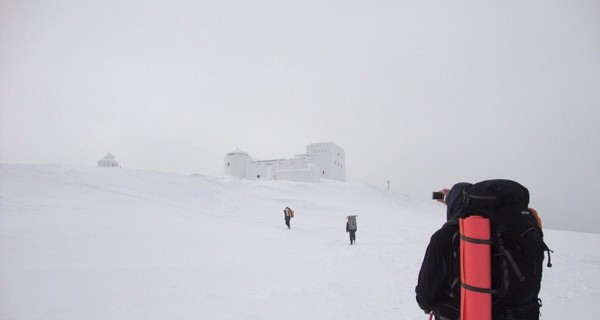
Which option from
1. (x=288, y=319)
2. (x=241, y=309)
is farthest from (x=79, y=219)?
(x=288, y=319)

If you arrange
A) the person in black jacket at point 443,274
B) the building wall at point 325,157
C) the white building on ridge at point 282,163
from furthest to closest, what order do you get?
the building wall at point 325,157 < the white building on ridge at point 282,163 < the person in black jacket at point 443,274

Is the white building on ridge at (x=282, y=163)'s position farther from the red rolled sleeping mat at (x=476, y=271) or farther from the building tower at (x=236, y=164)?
the red rolled sleeping mat at (x=476, y=271)

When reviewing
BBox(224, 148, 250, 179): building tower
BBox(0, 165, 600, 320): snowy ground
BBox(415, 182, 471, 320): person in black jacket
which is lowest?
BBox(0, 165, 600, 320): snowy ground

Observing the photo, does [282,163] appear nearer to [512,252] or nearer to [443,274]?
[443,274]

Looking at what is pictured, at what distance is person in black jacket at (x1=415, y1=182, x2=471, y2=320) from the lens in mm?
2830

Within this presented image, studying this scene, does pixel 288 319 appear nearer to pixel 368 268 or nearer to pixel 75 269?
pixel 368 268

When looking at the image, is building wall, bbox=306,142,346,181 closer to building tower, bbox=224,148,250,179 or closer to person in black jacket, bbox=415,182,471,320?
building tower, bbox=224,148,250,179

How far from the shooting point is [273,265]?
937 cm

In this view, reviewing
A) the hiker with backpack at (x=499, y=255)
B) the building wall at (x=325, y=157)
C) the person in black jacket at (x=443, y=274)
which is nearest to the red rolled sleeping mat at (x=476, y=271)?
the hiker with backpack at (x=499, y=255)

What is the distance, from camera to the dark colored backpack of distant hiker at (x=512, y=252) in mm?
2518

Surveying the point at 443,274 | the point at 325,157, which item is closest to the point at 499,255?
the point at 443,274

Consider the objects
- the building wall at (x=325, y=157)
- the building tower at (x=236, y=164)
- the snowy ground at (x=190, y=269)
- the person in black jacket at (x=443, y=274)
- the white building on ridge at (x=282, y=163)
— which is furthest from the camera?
the building wall at (x=325, y=157)

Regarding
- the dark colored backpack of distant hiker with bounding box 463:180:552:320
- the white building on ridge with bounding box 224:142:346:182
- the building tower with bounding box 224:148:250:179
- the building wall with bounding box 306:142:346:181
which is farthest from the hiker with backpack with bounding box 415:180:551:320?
the building tower with bounding box 224:148:250:179

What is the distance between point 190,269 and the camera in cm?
846
